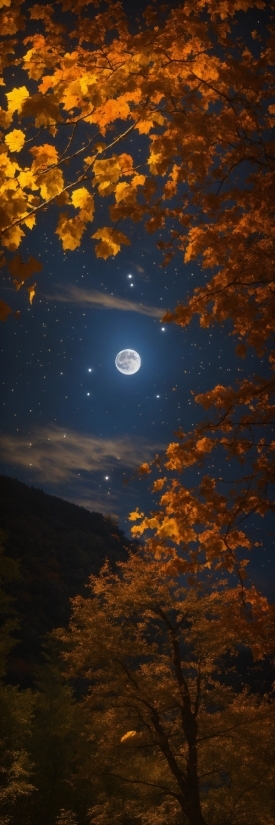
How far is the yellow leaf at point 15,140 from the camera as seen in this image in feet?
11.4

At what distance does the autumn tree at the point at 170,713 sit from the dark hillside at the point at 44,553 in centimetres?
1871

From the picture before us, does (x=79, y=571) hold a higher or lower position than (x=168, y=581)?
higher

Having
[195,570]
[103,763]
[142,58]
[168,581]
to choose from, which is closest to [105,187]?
[142,58]

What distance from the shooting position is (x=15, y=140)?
350 cm

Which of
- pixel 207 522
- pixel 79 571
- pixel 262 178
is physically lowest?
pixel 207 522

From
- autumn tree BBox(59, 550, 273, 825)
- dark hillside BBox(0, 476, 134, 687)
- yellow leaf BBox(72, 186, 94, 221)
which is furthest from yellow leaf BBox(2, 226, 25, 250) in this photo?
dark hillside BBox(0, 476, 134, 687)

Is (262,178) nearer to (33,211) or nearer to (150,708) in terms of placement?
(33,211)

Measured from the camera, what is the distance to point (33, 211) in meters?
3.37

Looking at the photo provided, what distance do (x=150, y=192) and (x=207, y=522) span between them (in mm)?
3004

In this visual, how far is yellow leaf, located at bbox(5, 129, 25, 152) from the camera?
348cm

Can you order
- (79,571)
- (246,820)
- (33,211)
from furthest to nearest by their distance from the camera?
(79,571), (246,820), (33,211)

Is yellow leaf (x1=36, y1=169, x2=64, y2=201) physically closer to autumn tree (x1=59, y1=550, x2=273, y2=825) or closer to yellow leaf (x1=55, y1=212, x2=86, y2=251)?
yellow leaf (x1=55, y1=212, x2=86, y2=251)

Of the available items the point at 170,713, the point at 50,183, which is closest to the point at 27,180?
the point at 50,183

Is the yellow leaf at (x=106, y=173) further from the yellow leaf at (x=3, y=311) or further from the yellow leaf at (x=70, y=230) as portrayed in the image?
the yellow leaf at (x=3, y=311)
